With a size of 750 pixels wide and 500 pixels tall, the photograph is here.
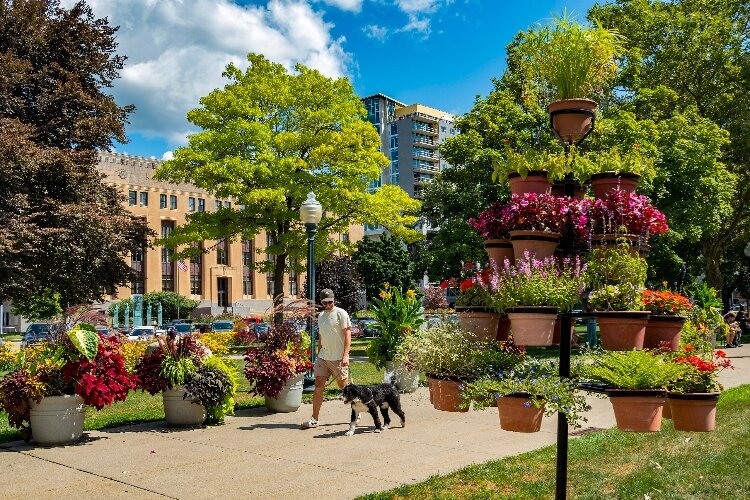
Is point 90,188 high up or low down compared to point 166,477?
up

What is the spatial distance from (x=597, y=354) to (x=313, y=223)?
33.3 feet

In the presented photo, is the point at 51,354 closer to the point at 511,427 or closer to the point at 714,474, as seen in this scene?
the point at 511,427

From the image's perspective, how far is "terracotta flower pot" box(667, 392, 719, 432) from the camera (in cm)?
440

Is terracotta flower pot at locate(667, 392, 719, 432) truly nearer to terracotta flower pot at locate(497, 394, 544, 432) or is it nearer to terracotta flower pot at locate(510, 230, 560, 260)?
terracotta flower pot at locate(497, 394, 544, 432)

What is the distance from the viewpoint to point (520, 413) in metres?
4.47

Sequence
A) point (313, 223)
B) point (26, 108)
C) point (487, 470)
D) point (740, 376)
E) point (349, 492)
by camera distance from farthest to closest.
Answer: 1. point (26, 108)
2. point (740, 376)
3. point (313, 223)
4. point (487, 470)
5. point (349, 492)

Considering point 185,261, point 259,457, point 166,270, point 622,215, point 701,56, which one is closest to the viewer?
point 622,215

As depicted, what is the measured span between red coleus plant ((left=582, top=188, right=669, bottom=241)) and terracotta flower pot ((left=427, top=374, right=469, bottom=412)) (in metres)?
1.37

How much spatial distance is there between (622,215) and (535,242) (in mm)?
585

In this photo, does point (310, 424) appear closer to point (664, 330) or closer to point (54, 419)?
point (54, 419)

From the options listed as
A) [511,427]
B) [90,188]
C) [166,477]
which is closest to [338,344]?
[166,477]

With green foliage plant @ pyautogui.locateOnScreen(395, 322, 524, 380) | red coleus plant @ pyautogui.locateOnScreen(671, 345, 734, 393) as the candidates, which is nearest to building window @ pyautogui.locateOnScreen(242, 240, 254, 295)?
green foliage plant @ pyautogui.locateOnScreen(395, 322, 524, 380)

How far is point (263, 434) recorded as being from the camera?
990 centimetres

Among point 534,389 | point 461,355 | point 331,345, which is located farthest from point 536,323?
point 331,345
